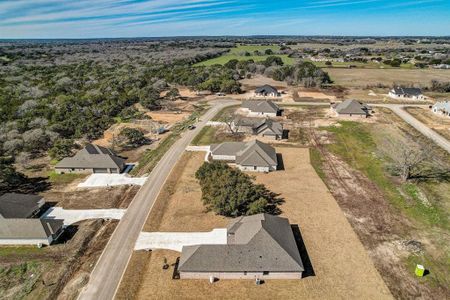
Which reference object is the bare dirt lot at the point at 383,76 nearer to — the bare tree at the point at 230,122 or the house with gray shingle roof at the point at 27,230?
the bare tree at the point at 230,122

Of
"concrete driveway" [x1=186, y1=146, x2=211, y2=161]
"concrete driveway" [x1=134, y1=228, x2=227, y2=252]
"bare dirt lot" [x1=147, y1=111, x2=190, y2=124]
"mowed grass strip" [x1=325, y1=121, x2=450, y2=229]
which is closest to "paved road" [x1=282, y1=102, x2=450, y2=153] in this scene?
"mowed grass strip" [x1=325, y1=121, x2=450, y2=229]

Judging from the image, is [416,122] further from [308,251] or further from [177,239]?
[177,239]

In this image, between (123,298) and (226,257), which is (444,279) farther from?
(123,298)

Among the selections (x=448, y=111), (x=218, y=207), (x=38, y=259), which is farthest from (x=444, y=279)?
(x=448, y=111)

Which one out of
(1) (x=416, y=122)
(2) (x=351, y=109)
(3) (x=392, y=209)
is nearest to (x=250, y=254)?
(3) (x=392, y=209)

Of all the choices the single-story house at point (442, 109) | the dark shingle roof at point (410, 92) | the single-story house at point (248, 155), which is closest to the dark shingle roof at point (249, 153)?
the single-story house at point (248, 155)
